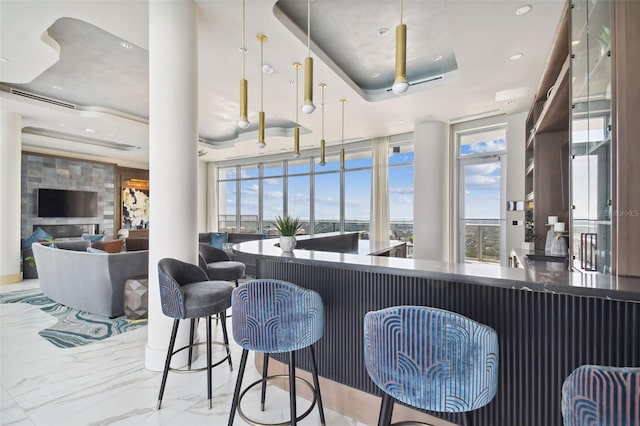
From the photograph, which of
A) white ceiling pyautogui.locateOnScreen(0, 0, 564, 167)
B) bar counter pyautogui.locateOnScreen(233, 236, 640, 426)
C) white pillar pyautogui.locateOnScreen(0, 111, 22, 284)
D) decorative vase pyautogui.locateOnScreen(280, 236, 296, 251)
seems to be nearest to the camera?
bar counter pyautogui.locateOnScreen(233, 236, 640, 426)

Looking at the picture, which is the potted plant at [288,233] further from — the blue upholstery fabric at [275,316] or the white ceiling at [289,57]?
the white ceiling at [289,57]

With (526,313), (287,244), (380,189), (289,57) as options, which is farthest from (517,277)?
(380,189)

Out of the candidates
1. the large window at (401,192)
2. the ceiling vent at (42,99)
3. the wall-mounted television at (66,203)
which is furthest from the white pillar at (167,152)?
the wall-mounted television at (66,203)

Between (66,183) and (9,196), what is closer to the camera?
(9,196)

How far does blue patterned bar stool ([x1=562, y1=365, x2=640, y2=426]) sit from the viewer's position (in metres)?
→ 0.80

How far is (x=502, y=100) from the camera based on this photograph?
4656mm

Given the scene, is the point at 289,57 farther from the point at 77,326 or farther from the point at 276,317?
the point at 77,326

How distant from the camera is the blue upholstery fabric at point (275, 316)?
5.24 ft

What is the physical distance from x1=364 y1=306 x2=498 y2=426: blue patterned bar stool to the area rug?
3313 millimetres

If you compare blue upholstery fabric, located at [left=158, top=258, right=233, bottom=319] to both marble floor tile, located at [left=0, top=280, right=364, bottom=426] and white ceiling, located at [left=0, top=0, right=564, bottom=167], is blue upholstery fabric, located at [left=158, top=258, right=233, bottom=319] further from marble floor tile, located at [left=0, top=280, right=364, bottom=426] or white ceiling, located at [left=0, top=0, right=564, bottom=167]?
white ceiling, located at [left=0, top=0, right=564, bottom=167]

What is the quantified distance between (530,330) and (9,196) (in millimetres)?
7851

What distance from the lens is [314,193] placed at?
8.54 meters

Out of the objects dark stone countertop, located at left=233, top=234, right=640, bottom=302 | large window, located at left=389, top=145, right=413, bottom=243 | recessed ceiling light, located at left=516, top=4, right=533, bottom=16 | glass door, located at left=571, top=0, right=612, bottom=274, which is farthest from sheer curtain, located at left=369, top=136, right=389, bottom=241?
dark stone countertop, located at left=233, top=234, right=640, bottom=302

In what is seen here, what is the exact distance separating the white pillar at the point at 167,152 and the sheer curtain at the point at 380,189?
16.9 feet
